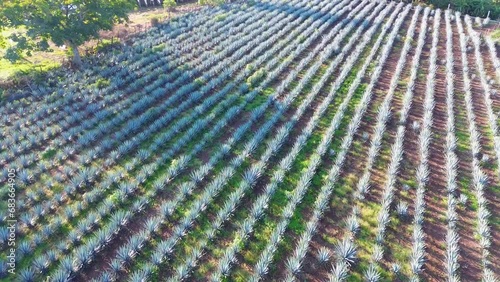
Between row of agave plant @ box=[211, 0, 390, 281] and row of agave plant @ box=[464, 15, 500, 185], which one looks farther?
row of agave plant @ box=[464, 15, 500, 185]

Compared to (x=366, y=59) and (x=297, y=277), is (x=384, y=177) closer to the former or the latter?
(x=297, y=277)

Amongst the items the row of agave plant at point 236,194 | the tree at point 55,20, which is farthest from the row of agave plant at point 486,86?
the tree at point 55,20

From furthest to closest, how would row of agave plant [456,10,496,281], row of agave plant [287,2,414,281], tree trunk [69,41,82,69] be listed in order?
1. tree trunk [69,41,82,69]
2. row of agave plant [456,10,496,281]
3. row of agave plant [287,2,414,281]

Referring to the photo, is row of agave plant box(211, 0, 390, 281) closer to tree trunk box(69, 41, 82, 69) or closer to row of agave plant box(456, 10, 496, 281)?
row of agave plant box(456, 10, 496, 281)

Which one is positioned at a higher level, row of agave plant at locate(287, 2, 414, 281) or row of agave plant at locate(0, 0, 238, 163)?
row of agave plant at locate(0, 0, 238, 163)

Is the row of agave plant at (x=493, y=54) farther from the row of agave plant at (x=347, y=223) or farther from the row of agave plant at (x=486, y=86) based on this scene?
the row of agave plant at (x=347, y=223)

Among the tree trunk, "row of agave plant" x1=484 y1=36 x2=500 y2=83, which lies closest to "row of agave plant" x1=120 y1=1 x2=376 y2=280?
"row of agave plant" x1=484 y1=36 x2=500 y2=83
